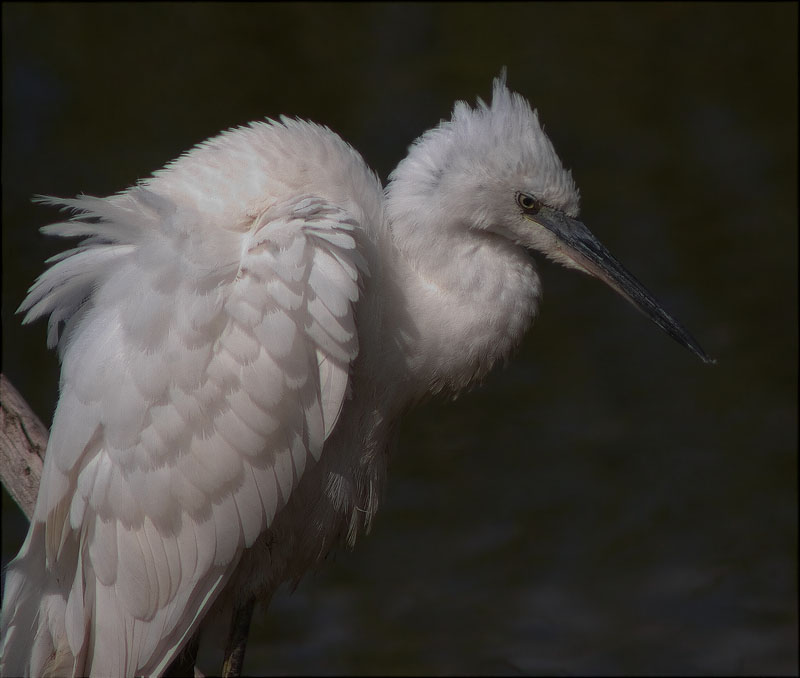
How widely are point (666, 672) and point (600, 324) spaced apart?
9.37 feet

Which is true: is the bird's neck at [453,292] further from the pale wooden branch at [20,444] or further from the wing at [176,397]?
the pale wooden branch at [20,444]

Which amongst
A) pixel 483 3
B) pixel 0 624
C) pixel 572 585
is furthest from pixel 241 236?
pixel 483 3

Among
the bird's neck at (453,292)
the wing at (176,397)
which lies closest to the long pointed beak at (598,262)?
the bird's neck at (453,292)

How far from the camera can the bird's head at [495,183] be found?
304cm

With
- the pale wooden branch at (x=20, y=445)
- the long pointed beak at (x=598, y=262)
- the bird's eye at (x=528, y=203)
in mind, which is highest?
the bird's eye at (x=528, y=203)

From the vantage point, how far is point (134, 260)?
294cm

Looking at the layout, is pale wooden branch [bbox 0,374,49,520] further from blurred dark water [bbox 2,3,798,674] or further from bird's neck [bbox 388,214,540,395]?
blurred dark water [bbox 2,3,798,674]

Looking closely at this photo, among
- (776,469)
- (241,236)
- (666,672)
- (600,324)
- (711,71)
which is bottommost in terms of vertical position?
(666,672)

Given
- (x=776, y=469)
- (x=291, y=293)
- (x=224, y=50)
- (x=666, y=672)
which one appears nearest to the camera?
(x=291, y=293)

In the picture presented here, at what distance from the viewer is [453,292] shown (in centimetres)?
316

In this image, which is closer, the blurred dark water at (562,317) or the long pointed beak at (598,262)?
the long pointed beak at (598,262)

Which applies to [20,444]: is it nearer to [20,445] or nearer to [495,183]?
[20,445]

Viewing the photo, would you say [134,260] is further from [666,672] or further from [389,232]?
[666,672]

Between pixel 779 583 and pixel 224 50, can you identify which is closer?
pixel 779 583
